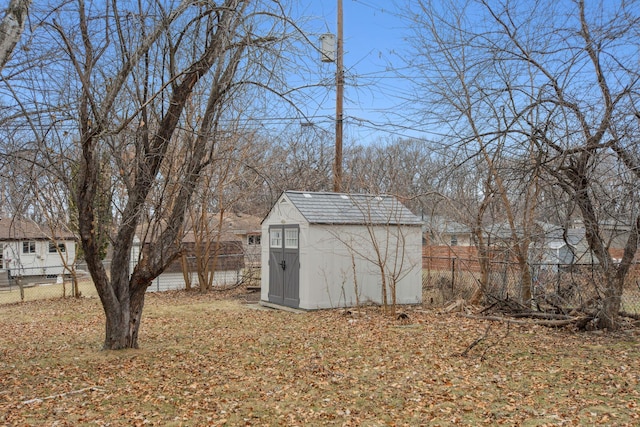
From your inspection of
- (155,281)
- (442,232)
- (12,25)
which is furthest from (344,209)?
(155,281)

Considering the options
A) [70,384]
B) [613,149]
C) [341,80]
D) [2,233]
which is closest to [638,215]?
[613,149]

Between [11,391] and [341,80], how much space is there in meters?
5.29

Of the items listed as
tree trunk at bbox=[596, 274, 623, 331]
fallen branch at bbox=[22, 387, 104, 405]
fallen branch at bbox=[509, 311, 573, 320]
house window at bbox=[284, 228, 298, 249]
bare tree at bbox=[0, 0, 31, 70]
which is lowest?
fallen branch at bbox=[22, 387, 104, 405]

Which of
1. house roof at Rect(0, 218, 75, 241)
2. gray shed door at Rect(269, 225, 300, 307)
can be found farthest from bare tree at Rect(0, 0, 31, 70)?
gray shed door at Rect(269, 225, 300, 307)

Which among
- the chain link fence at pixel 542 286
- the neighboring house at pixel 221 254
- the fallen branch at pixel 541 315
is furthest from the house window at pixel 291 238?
the fallen branch at pixel 541 315

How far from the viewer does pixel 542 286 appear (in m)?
9.96

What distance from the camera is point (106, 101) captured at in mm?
6398

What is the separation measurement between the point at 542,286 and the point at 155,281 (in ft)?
49.7

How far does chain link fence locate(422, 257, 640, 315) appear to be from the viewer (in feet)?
30.5

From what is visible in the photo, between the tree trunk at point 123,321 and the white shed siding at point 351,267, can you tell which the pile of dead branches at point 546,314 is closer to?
the white shed siding at point 351,267

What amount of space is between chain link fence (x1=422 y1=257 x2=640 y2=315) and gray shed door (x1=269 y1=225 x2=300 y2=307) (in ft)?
11.0

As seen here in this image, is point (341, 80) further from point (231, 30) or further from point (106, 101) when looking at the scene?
point (106, 101)

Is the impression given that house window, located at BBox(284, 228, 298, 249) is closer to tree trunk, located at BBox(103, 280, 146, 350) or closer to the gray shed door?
the gray shed door

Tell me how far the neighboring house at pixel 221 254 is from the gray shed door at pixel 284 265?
6.52 ft
